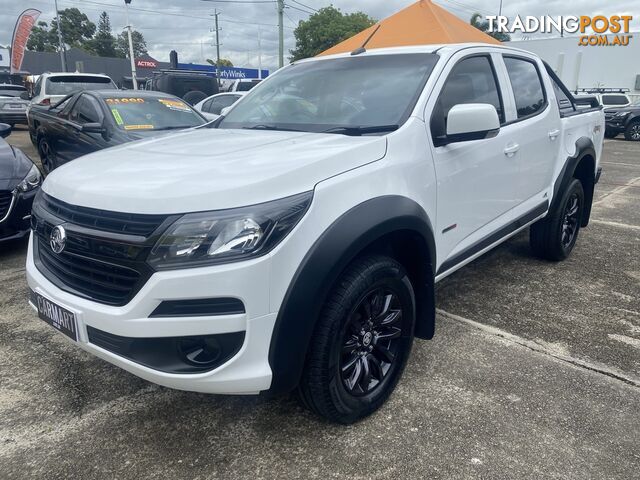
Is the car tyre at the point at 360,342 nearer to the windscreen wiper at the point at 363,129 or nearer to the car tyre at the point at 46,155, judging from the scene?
the windscreen wiper at the point at 363,129

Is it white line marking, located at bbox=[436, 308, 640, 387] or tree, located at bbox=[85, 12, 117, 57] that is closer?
white line marking, located at bbox=[436, 308, 640, 387]

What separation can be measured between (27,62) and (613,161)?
5875 centimetres

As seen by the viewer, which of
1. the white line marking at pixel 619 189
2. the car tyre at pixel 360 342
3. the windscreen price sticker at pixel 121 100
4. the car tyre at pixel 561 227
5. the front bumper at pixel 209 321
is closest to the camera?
the front bumper at pixel 209 321

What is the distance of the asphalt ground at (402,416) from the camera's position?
2078 millimetres

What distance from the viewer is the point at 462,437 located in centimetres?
224

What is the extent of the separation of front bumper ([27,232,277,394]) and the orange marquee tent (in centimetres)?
597

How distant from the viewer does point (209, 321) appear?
1.79m

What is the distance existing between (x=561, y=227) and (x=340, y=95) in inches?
96.2

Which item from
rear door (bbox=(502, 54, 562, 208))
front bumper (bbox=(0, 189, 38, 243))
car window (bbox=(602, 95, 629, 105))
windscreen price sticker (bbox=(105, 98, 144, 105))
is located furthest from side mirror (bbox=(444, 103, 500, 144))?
car window (bbox=(602, 95, 629, 105))

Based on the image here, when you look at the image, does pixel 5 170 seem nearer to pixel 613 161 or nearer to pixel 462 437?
pixel 462 437

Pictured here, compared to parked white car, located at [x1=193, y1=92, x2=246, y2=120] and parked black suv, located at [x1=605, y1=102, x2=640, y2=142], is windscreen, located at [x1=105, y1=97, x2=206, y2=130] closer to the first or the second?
parked white car, located at [x1=193, y1=92, x2=246, y2=120]

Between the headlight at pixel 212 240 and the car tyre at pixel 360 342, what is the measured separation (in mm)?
435

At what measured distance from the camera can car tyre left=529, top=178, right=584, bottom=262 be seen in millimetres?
4168

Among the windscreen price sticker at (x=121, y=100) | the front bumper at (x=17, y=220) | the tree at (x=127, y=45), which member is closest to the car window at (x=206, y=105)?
the windscreen price sticker at (x=121, y=100)
